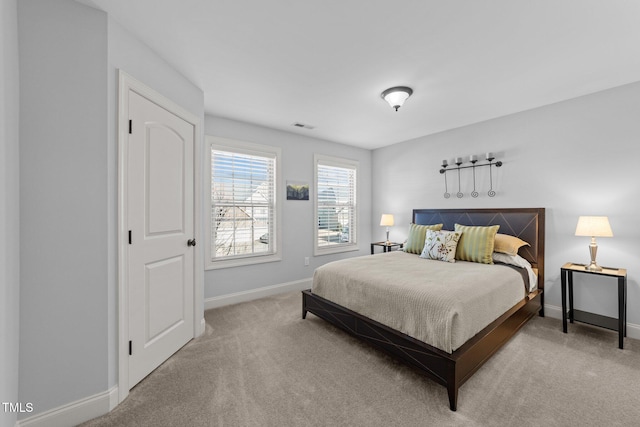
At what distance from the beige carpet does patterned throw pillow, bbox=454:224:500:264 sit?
843mm

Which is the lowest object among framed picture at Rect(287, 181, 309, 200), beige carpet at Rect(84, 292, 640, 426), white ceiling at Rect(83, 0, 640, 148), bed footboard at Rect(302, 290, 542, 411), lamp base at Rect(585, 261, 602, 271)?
A: beige carpet at Rect(84, 292, 640, 426)

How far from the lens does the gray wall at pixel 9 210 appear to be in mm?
1226

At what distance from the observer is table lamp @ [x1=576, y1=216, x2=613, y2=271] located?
99.5 inches

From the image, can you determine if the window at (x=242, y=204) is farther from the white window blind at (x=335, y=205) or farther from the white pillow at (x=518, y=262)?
the white pillow at (x=518, y=262)

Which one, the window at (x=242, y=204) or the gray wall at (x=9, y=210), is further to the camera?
the window at (x=242, y=204)

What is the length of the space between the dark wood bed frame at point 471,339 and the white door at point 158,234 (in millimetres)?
1381

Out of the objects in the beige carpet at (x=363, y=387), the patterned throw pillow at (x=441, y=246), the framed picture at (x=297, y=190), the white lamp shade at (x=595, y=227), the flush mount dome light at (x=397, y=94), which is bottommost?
the beige carpet at (x=363, y=387)

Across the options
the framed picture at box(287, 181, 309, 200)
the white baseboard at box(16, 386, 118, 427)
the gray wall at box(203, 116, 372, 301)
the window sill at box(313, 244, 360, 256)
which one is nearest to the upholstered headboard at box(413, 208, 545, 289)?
the window sill at box(313, 244, 360, 256)

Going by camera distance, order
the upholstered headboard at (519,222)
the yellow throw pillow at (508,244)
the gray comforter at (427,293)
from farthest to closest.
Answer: the upholstered headboard at (519,222) → the yellow throw pillow at (508,244) → the gray comforter at (427,293)

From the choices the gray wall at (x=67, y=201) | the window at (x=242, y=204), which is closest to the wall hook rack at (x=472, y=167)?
the window at (x=242, y=204)

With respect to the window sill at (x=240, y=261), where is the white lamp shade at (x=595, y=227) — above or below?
above

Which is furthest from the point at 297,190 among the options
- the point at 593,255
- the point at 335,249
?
the point at 593,255

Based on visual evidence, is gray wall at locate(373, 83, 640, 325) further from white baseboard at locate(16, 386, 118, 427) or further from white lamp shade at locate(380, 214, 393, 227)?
white baseboard at locate(16, 386, 118, 427)

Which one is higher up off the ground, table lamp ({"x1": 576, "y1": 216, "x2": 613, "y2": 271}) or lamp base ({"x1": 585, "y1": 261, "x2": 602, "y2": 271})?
table lamp ({"x1": 576, "y1": 216, "x2": 613, "y2": 271})
